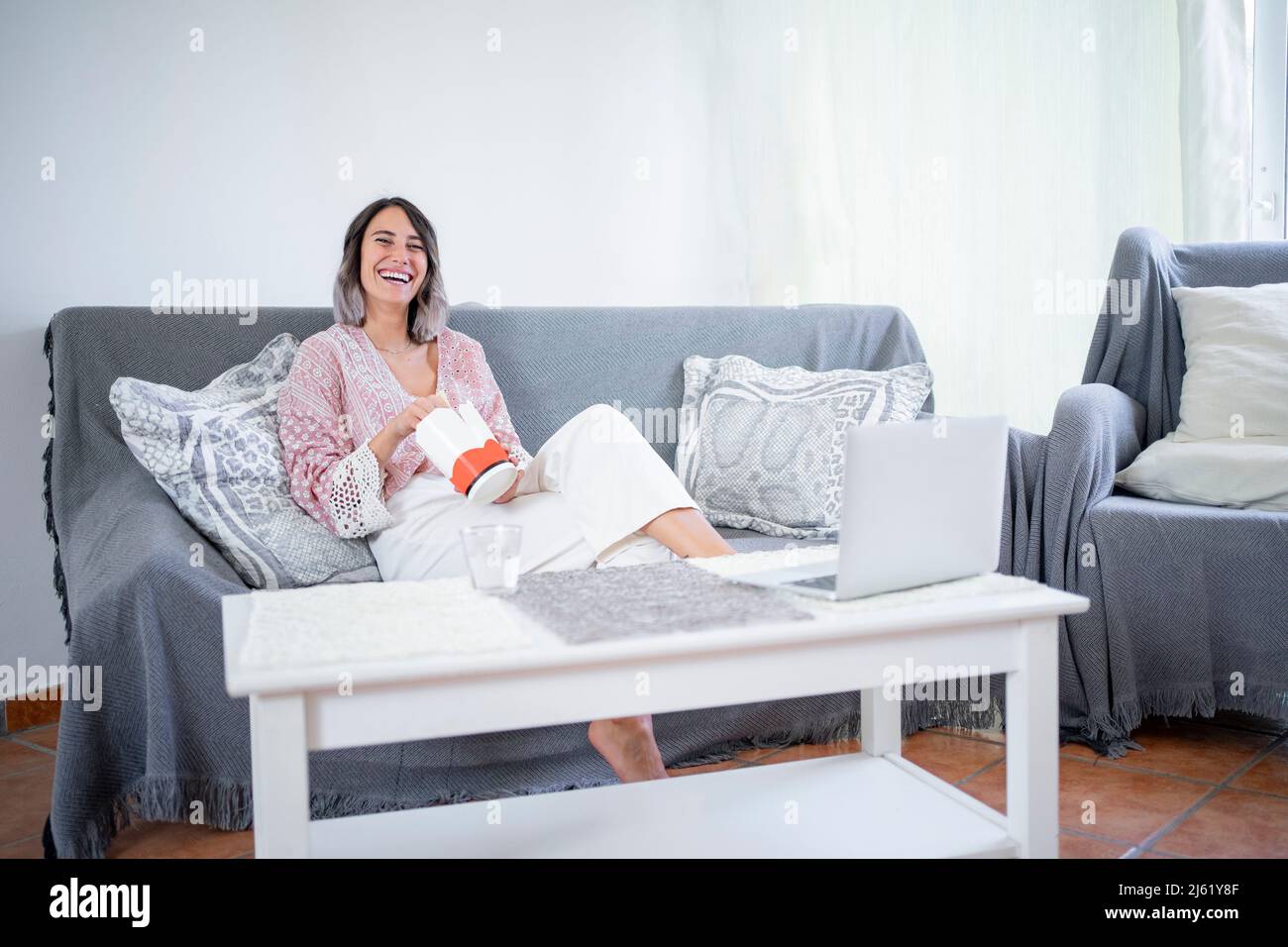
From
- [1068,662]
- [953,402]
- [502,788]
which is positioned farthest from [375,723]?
[953,402]

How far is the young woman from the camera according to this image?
5.59ft

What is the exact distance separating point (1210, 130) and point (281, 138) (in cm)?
214

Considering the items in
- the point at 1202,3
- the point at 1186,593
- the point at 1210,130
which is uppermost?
the point at 1202,3

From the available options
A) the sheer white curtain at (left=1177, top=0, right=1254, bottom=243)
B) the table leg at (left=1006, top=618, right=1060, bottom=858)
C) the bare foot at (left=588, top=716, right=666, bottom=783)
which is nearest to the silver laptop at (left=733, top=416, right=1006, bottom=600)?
the table leg at (left=1006, top=618, right=1060, bottom=858)

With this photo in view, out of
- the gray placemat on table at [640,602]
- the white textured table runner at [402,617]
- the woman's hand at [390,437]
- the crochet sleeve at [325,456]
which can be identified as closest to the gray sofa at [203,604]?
the crochet sleeve at [325,456]

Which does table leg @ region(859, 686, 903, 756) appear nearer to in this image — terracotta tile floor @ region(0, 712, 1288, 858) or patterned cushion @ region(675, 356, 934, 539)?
terracotta tile floor @ region(0, 712, 1288, 858)

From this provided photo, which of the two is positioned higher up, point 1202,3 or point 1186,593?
point 1202,3

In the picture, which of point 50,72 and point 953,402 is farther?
point 953,402

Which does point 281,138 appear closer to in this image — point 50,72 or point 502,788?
point 50,72

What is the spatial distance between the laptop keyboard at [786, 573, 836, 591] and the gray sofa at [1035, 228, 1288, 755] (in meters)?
0.95

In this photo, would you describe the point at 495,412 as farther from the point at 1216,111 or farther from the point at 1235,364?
the point at 1216,111

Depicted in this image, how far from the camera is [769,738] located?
1.82m
